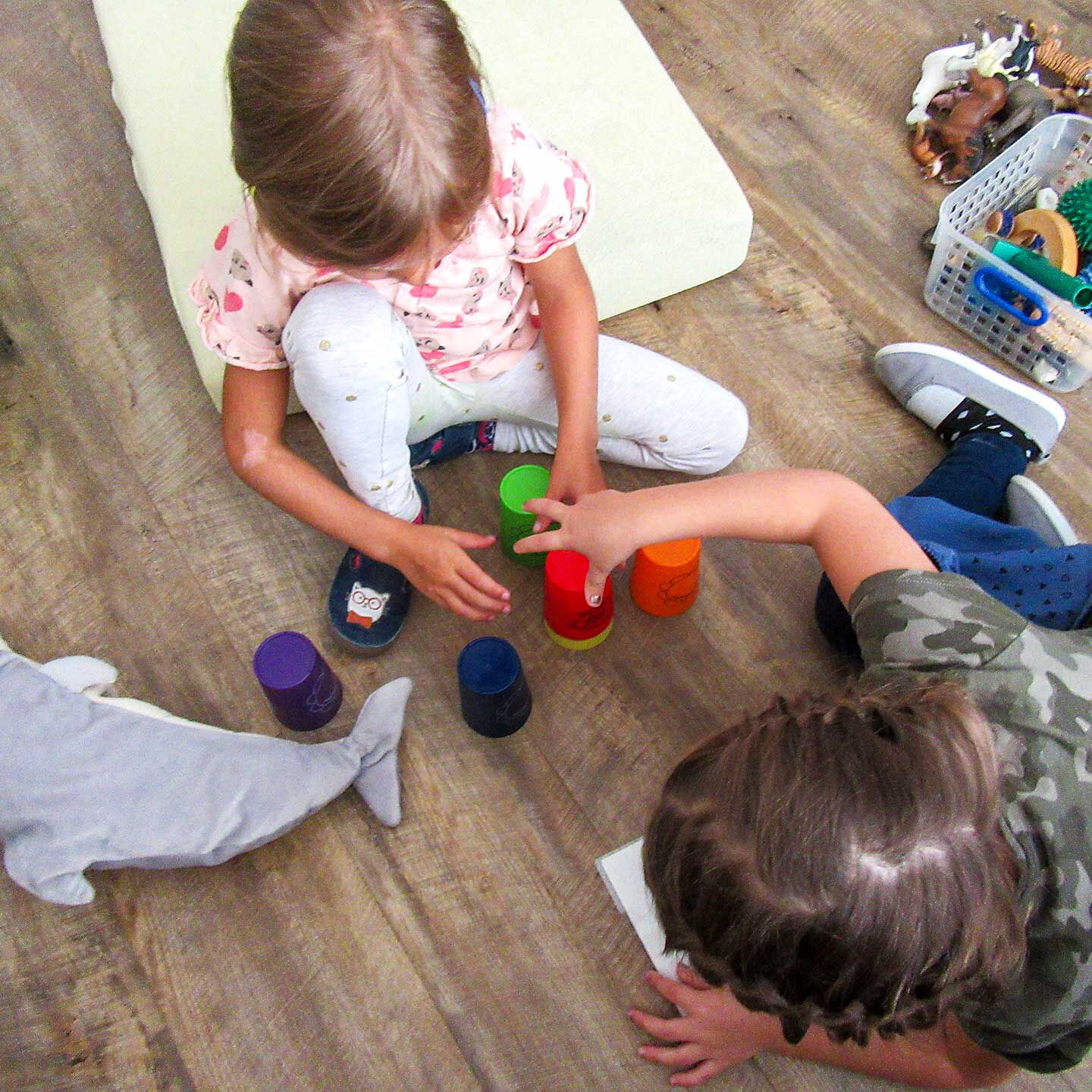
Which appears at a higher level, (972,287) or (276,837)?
(972,287)

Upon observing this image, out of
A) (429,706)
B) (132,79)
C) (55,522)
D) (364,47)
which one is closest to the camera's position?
(364,47)

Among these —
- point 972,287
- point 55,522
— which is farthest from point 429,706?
point 972,287

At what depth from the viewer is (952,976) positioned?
62cm

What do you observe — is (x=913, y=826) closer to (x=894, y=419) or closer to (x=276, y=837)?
(x=276, y=837)

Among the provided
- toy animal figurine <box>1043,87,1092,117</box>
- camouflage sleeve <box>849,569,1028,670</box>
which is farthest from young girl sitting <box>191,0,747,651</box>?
toy animal figurine <box>1043,87,1092,117</box>

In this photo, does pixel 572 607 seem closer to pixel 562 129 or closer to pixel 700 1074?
pixel 700 1074

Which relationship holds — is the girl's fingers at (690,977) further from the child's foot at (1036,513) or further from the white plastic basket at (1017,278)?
the white plastic basket at (1017,278)

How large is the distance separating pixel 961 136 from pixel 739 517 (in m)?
0.81

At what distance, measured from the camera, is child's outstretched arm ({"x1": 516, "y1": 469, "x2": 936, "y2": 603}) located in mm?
898

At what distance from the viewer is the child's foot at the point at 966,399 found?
1.18 metres

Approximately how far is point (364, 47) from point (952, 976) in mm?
715

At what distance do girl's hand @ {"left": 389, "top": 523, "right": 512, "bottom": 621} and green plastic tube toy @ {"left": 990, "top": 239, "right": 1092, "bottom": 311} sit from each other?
740mm

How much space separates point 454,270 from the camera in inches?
38.4

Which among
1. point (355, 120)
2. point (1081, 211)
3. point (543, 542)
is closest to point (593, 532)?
point (543, 542)
